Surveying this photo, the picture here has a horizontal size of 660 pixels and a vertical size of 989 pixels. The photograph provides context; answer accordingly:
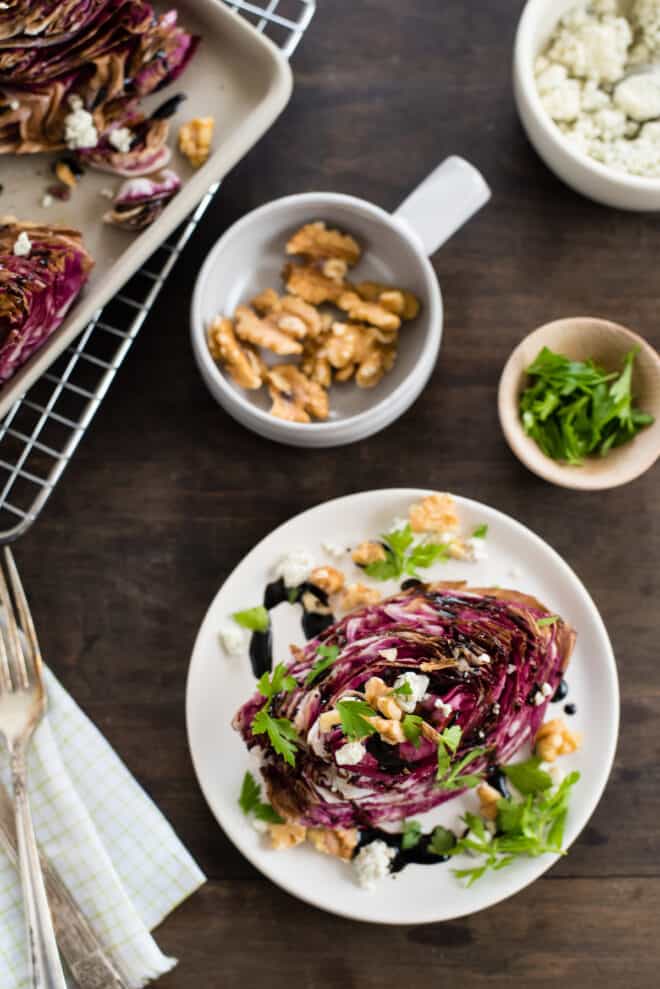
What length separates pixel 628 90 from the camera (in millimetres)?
1282

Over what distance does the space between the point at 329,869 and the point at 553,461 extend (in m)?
0.50

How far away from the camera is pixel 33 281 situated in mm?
1165

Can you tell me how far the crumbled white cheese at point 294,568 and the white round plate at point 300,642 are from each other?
12 millimetres

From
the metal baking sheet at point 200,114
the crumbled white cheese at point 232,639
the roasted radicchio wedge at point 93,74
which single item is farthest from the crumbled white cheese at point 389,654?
the roasted radicchio wedge at point 93,74

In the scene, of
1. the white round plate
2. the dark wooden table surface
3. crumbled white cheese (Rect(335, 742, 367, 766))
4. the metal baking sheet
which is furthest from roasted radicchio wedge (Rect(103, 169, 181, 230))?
crumbled white cheese (Rect(335, 742, 367, 766))

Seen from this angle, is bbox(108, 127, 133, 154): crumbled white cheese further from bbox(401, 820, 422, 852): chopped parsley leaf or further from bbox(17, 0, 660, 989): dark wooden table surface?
bbox(401, 820, 422, 852): chopped parsley leaf

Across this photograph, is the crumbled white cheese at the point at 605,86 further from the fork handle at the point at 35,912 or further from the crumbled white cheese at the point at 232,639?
the fork handle at the point at 35,912

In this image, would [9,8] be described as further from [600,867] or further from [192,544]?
[600,867]

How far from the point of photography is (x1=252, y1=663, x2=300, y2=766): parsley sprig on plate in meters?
1.11

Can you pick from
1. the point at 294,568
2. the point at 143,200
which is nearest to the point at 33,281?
the point at 143,200

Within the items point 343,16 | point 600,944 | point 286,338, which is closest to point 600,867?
point 600,944

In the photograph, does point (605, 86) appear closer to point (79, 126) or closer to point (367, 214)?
point (367, 214)

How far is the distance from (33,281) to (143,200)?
165 mm

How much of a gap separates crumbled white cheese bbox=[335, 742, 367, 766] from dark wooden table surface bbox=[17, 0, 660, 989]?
32 centimetres
